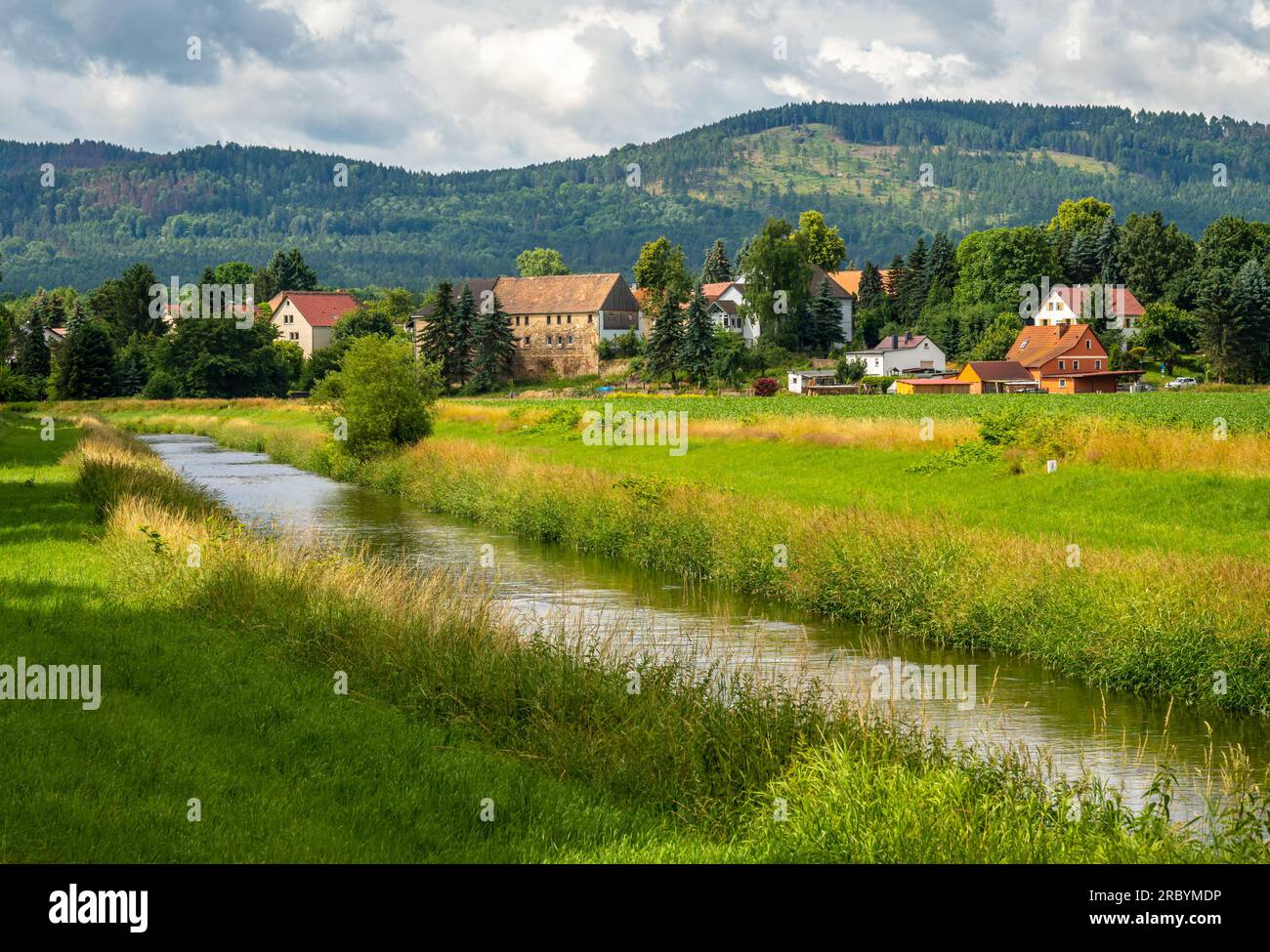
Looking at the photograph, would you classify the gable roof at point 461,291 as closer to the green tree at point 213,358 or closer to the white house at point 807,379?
the green tree at point 213,358

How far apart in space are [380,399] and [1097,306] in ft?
330

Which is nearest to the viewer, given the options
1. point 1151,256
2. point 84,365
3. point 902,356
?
point 84,365

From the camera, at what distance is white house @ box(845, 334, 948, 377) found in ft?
440

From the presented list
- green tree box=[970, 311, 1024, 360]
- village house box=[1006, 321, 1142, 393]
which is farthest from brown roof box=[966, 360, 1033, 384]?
green tree box=[970, 311, 1024, 360]

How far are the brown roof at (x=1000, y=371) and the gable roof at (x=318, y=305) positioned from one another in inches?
3733

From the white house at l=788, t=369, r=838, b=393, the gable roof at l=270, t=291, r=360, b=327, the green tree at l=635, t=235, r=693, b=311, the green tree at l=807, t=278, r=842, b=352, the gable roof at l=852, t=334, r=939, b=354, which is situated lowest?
the white house at l=788, t=369, r=838, b=393

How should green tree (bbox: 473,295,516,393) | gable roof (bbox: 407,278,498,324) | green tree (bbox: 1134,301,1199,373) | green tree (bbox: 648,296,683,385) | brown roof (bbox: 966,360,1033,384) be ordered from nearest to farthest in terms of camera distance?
brown roof (bbox: 966,360,1033,384)
green tree (bbox: 648,296,683,385)
green tree (bbox: 1134,301,1199,373)
green tree (bbox: 473,295,516,393)
gable roof (bbox: 407,278,498,324)

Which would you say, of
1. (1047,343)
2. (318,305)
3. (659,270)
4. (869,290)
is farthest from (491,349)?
(1047,343)

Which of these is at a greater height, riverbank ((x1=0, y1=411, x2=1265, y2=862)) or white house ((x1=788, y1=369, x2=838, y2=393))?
white house ((x1=788, y1=369, x2=838, y2=393))

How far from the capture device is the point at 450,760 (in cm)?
1310

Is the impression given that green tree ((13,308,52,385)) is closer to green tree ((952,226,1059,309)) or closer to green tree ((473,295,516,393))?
green tree ((473,295,516,393))

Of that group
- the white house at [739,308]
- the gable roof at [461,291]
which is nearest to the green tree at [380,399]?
the gable roof at [461,291]

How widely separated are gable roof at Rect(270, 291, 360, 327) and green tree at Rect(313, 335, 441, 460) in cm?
11919

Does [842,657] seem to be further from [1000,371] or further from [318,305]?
[318,305]
